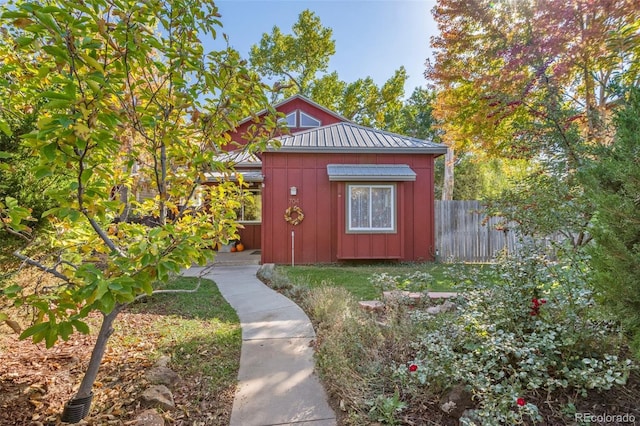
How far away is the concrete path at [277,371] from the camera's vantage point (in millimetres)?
2277

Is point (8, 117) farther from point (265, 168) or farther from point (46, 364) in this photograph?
point (265, 168)

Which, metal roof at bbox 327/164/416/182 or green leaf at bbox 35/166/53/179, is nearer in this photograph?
green leaf at bbox 35/166/53/179

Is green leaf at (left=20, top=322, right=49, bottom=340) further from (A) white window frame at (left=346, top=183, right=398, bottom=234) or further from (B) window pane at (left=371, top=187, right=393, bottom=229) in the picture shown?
(B) window pane at (left=371, top=187, right=393, bottom=229)

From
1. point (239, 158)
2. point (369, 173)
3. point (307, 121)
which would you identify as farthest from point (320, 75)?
point (239, 158)

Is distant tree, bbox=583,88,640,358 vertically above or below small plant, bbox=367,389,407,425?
above

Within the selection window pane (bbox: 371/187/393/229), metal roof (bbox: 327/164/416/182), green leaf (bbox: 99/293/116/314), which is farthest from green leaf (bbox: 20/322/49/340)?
window pane (bbox: 371/187/393/229)

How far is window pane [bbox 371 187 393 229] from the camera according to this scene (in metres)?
8.59

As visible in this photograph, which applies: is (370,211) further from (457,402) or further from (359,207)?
(457,402)

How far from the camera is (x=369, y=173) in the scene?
8.35 meters

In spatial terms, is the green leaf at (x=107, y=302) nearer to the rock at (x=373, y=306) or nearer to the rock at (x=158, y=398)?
the rock at (x=158, y=398)

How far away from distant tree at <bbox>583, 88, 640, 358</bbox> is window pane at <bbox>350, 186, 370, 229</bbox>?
6.65 metres

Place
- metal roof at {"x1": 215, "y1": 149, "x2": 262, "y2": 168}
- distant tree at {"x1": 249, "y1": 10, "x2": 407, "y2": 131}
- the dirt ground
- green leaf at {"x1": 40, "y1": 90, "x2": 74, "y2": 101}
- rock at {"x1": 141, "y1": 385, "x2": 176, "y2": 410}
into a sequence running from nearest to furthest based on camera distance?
green leaf at {"x1": 40, "y1": 90, "x2": 74, "y2": 101}
the dirt ground
rock at {"x1": 141, "y1": 385, "x2": 176, "y2": 410}
metal roof at {"x1": 215, "y1": 149, "x2": 262, "y2": 168}
distant tree at {"x1": 249, "y1": 10, "x2": 407, "y2": 131}

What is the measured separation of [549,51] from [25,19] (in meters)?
7.44

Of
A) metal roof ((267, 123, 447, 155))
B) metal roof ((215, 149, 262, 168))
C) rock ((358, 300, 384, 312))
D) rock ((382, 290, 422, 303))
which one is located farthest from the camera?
metal roof ((267, 123, 447, 155))
